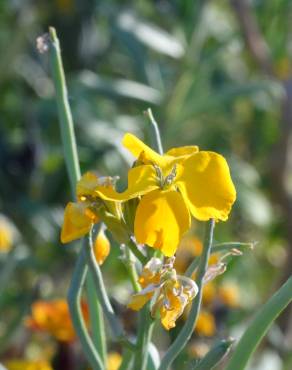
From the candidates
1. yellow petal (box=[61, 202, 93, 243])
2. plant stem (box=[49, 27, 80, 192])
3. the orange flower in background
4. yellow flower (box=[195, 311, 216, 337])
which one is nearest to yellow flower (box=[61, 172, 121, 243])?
yellow petal (box=[61, 202, 93, 243])

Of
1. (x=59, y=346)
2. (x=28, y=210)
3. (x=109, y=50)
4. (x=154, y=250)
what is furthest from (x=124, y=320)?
(x=109, y=50)

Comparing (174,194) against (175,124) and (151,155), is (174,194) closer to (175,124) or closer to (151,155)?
(151,155)

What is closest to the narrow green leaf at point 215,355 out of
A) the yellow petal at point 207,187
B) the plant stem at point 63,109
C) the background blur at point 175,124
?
the yellow petal at point 207,187

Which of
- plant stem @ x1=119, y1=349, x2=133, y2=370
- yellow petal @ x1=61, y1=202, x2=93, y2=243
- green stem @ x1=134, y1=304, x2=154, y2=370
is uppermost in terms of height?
yellow petal @ x1=61, y1=202, x2=93, y2=243

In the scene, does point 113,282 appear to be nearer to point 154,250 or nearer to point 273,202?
point 273,202

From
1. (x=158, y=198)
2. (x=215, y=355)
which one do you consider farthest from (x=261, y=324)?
(x=158, y=198)

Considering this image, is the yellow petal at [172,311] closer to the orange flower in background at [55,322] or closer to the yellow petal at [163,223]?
the yellow petal at [163,223]

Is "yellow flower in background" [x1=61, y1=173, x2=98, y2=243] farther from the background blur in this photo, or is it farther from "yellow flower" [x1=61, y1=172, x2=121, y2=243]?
the background blur

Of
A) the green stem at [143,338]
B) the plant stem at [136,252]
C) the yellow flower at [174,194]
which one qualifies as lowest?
the green stem at [143,338]
